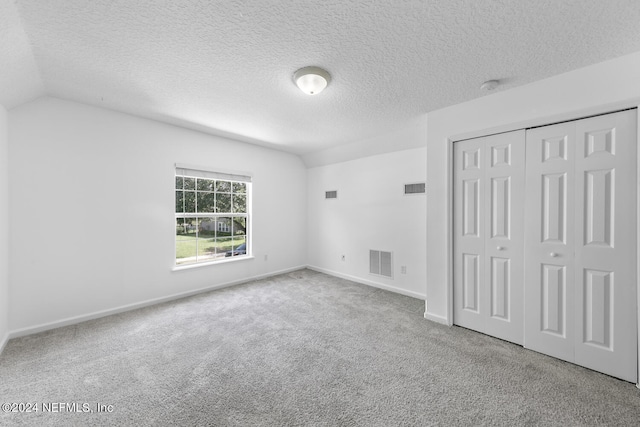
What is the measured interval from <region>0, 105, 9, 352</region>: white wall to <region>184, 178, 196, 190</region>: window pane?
5.50ft

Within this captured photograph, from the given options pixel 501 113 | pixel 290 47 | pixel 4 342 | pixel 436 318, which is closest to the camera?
pixel 290 47

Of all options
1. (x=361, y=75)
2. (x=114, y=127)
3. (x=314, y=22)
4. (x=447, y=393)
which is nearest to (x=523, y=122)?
(x=361, y=75)

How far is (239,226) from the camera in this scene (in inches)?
171

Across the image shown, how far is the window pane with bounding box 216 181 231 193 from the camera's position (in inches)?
160

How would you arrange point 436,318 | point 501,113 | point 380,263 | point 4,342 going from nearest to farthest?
point 4,342
point 501,113
point 436,318
point 380,263

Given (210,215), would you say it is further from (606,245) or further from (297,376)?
(606,245)

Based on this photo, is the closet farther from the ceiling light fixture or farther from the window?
the window

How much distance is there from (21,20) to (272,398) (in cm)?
292

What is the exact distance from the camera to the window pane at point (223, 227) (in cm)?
405

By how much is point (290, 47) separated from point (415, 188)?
269cm

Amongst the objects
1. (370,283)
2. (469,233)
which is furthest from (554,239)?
(370,283)

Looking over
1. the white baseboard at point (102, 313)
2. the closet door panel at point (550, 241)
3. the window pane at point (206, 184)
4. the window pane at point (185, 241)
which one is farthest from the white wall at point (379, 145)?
the white baseboard at point (102, 313)

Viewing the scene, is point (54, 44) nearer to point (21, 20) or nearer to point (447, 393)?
point (21, 20)

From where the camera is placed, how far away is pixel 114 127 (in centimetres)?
296
